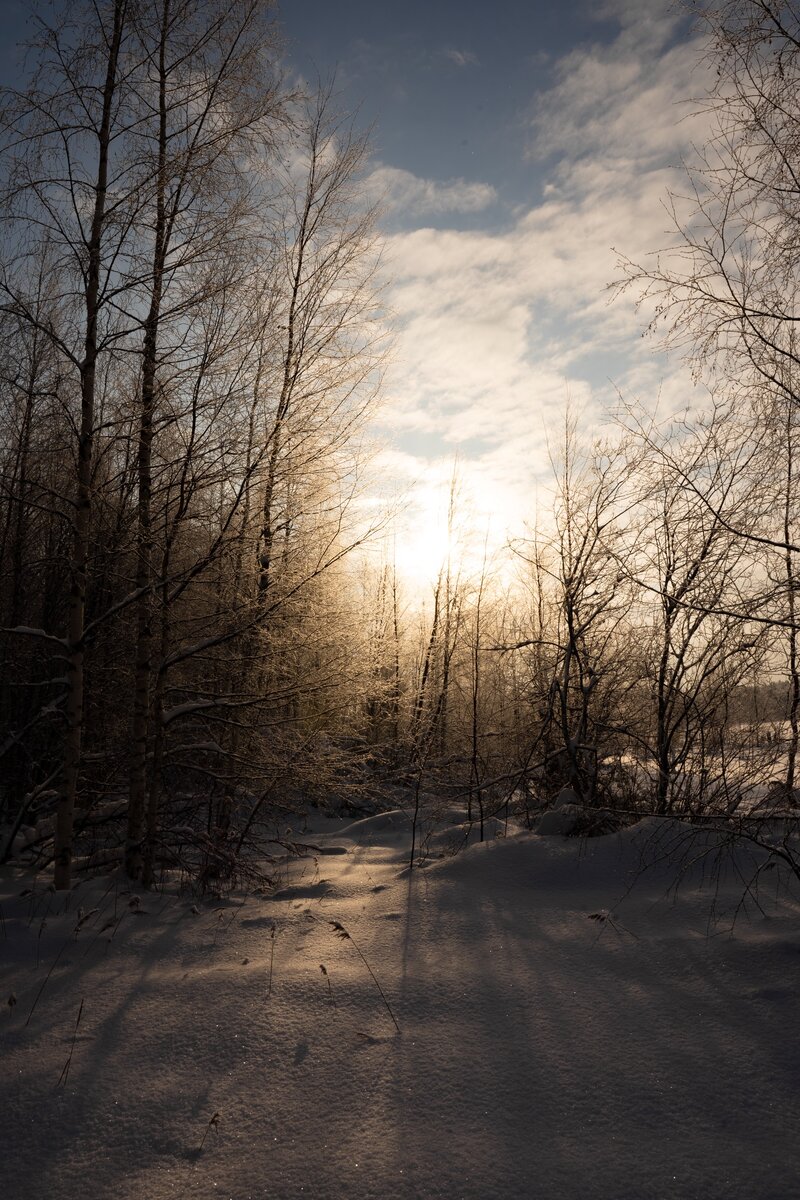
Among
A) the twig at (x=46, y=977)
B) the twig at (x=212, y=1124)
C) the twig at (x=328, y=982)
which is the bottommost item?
the twig at (x=46, y=977)

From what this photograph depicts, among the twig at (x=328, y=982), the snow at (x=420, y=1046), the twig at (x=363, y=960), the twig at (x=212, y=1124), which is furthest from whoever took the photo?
the twig at (x=328, y=982)

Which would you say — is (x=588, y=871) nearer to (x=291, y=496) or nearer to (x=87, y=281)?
(x=291, y=496)

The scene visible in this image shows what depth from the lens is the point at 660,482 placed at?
419 cm

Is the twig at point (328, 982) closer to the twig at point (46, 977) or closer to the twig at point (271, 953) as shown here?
the twig at point (271, 953)

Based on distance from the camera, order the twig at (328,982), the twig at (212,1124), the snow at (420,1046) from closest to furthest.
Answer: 1. the snow at (420,1046)
2. the twig at (212,1124)
3. the twig at (328,982)

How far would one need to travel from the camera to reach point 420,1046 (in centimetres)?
232

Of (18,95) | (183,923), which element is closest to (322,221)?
(18,95)

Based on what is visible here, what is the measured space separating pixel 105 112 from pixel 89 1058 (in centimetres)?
529

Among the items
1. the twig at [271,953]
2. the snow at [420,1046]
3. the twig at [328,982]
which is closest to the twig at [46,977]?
the snow at [420,1046]

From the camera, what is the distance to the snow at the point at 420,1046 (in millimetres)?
1747

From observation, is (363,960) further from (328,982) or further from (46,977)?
(46,977)

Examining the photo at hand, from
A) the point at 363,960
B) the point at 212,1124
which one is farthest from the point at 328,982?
the point at 212,1124

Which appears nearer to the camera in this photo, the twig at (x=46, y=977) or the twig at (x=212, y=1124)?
the twig at (x=212, y=1124)

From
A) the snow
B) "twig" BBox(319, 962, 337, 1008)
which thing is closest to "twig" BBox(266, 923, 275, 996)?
the snow
